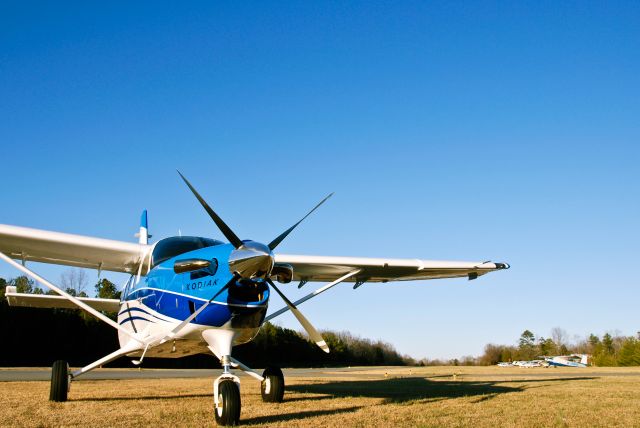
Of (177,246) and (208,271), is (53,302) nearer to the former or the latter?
(177,246)

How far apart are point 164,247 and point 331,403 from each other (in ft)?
14.0

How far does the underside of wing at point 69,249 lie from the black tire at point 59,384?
2.27 metres

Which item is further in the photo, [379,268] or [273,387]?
[379,268]

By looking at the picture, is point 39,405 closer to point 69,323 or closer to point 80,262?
point 80,262

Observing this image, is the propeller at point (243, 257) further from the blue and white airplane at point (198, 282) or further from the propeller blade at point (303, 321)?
the propeller blade at point (303, 321)

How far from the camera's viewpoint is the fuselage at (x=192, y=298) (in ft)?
27.7

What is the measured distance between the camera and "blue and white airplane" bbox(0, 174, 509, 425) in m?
8.16

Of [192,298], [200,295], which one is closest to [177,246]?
[192,298]

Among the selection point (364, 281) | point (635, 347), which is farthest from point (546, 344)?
point (364, 281)

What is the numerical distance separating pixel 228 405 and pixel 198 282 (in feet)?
6.62

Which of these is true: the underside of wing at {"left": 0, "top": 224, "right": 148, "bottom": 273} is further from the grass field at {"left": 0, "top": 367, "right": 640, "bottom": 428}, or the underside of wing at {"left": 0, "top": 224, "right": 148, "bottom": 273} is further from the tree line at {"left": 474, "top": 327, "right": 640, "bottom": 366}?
the tree line at {"left": 474, "top": 327, "right": 640, "bottom": 366}

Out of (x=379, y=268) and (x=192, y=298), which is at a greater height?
(x=379, y=268)

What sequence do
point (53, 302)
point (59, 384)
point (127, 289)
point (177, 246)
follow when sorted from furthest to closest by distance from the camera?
point (53, 302) → point (127, 289) → point (59, 384) → point (177, 246)

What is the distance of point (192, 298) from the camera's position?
8.77m
